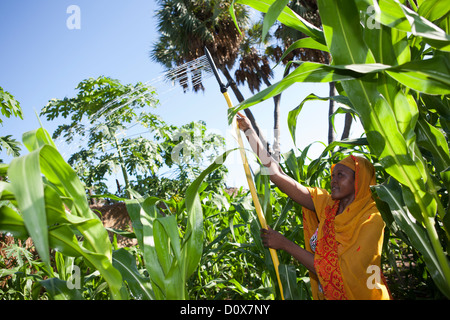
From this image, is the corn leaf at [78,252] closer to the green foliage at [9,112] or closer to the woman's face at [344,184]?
the woman's face at [344,184]

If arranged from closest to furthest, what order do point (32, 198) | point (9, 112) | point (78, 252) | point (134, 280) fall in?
point (32, 198)
point (78, 252)
point (134, 280)
point (9, 112)

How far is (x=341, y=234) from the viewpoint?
1.45 m

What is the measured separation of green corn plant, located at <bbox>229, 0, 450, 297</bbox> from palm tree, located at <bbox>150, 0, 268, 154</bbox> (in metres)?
9.10

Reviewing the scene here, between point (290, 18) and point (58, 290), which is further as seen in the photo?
point (290, 18)

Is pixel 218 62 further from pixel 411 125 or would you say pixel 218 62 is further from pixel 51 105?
pixel 411 125

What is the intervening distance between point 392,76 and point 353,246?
84cm

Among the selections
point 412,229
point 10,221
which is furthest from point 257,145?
point 10,221

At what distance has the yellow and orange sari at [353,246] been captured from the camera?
132 centimetres

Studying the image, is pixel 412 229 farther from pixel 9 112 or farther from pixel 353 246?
pixel 9 112

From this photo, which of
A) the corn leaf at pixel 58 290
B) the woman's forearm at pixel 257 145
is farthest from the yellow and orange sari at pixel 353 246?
the corn leaf at pixel 58 290

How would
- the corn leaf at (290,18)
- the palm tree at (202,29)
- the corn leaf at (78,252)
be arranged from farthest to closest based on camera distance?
the palm tree at (202,29), the corn leaf at (290,18), the corn leaf at (78,252)

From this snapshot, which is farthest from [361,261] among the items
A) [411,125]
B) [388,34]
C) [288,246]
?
[388,34]

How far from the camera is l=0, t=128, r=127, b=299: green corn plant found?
0.62 meters
